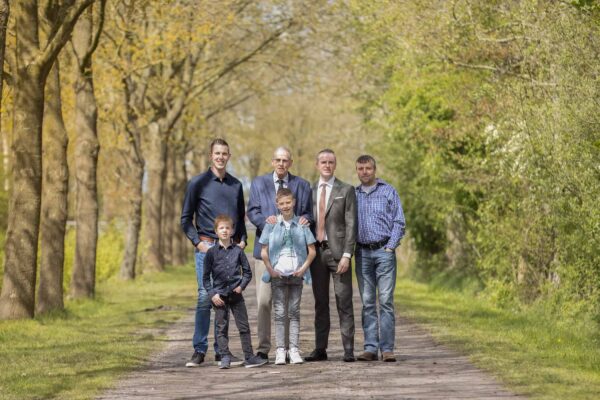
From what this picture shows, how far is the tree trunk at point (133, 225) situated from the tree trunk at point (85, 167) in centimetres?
953

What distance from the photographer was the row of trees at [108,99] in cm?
1873

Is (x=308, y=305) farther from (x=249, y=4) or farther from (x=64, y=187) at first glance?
(x=249, y=4)

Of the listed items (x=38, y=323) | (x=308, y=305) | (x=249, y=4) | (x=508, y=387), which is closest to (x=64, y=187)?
(x=38, y=323)

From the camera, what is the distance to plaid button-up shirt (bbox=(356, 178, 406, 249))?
13.0m

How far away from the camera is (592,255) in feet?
59.4

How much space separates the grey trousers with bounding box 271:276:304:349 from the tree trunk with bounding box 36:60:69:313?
8.78m

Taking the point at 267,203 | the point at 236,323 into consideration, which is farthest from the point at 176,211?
the point at 236,323

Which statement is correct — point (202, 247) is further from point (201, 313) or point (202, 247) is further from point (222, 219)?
point (201, 313)

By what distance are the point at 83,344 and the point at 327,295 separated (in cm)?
381

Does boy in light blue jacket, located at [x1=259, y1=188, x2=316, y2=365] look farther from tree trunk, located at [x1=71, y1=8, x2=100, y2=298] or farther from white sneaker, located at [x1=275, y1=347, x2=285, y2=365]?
tree trunk, located at [x1=71, y1=8, x2=100, y2=298]

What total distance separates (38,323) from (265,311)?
252 inches

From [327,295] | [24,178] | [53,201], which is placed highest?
[24,178]

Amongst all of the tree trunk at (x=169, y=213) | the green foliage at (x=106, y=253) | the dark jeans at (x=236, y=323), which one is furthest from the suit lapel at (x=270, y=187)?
the tree trunk at (x=169, y=213)

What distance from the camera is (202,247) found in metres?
12.7
